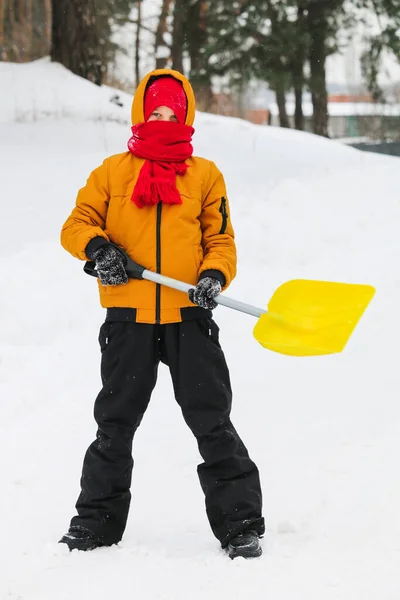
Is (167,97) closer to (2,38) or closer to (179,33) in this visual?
(179,33)

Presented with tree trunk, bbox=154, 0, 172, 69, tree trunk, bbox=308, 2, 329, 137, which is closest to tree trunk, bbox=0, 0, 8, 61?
tree trunk, bbox=154, 0, 172, 69

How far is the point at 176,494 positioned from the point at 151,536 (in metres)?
0.45

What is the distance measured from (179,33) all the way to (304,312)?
55.4 feet

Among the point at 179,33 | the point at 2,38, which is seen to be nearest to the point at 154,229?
the point at 179,33

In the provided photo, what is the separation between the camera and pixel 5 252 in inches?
237

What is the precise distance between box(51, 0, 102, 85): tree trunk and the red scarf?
7144 millimetres

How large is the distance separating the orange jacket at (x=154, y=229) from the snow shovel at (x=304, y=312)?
3.1 inches

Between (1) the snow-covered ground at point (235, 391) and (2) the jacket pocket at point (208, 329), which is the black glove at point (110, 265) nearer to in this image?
(2) the jacket pocket at point (208, 329)

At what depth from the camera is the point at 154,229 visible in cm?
294

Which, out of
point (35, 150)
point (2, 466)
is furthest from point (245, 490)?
point (35, 150)

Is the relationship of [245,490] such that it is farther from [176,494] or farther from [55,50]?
[55,50]

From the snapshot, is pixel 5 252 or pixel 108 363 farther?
pixel 5 252

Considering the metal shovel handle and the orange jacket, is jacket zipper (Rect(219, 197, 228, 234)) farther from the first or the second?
the metal shovel handle

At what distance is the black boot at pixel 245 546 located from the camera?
9.58 feet
